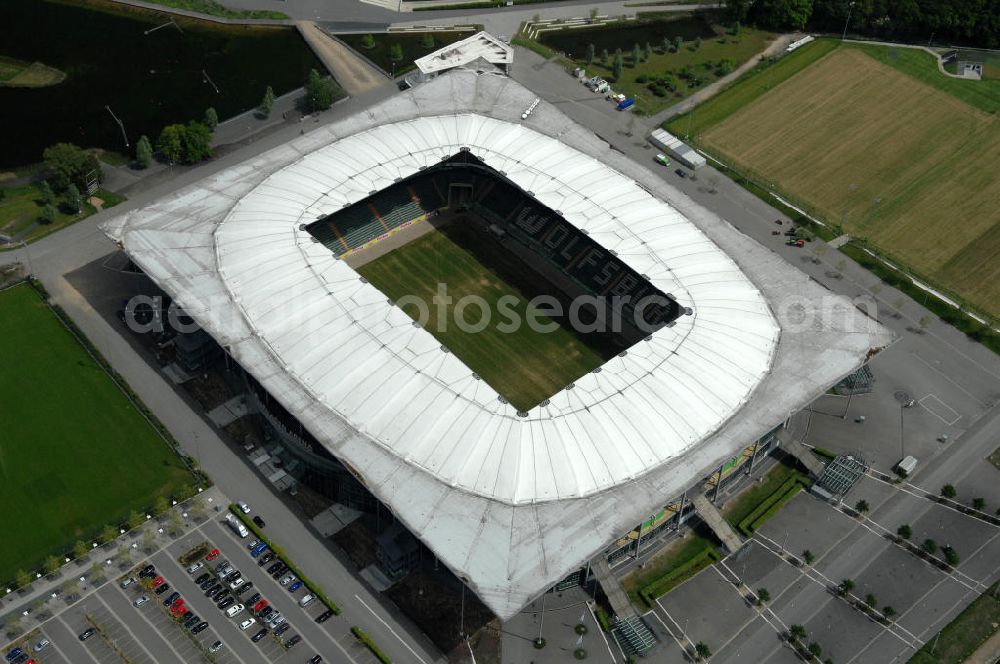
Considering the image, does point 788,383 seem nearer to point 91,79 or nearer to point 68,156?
point 68,156

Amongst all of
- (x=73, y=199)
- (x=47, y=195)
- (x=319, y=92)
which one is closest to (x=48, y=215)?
(x=47, y=195)

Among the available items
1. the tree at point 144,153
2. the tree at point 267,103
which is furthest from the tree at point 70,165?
the tree at point 267,103

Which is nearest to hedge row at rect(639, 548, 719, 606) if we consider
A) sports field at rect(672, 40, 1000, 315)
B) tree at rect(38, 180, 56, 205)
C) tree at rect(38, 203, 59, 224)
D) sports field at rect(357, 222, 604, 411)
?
sports field at rect(357, 222, 604, 411)

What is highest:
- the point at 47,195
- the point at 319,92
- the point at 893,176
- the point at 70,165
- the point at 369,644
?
the point at 70,165

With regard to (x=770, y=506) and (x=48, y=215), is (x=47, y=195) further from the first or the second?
(x=770, y=506)

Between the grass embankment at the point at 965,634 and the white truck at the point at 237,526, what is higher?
the white truck at the point at 237,526

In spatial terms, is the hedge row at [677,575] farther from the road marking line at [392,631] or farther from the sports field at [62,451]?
the sports field at [62,451]
